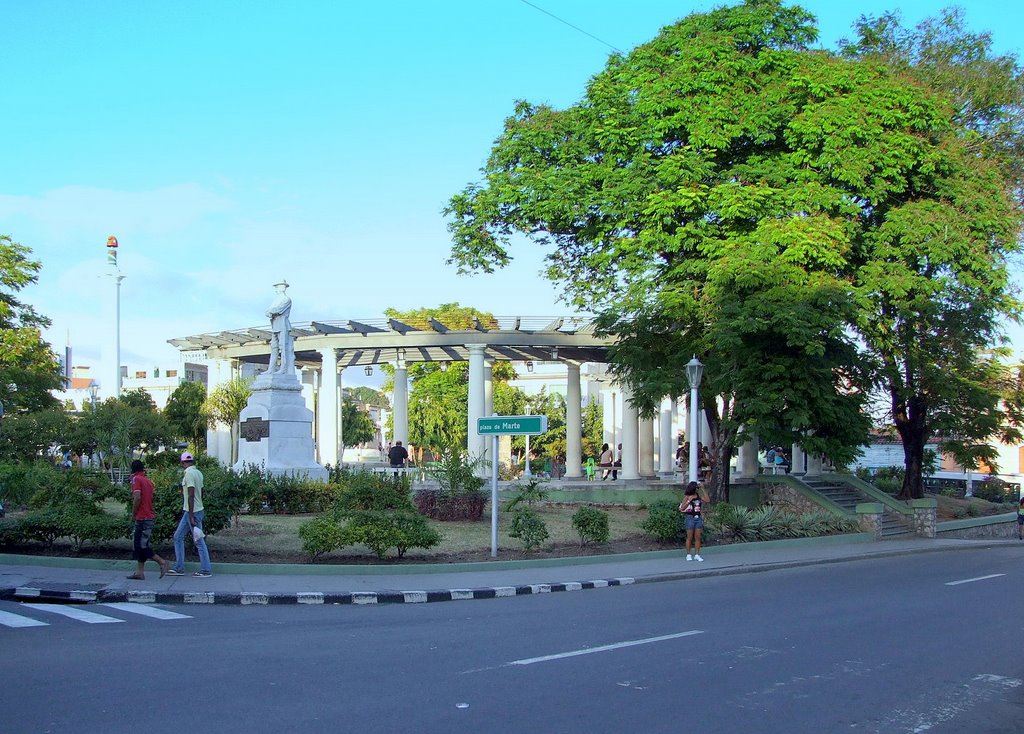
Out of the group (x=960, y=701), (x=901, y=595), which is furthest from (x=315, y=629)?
(x=901, y=595)

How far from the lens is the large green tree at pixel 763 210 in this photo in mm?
24078

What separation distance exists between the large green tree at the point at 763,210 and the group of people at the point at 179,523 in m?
13.2

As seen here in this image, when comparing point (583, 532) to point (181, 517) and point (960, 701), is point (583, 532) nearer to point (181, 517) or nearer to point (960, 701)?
point (181, 517)

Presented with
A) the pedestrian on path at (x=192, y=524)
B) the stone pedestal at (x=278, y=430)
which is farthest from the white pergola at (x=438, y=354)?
the pedestrian on path at (x=192, y=524)

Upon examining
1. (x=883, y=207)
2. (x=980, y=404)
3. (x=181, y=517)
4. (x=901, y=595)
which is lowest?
(x=901, y=595)

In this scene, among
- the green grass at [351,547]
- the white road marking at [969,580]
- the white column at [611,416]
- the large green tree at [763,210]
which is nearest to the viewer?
the green grass at [351,547]

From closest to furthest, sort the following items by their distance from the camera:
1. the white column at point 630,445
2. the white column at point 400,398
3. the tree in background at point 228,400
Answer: the white column at point 630,445, the white column at point 400,398, the tree in background at point 228,400

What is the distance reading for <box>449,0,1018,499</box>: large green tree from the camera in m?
24.1

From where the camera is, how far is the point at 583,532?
66.0 feet

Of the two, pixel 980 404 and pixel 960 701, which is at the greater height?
pixel 980 404

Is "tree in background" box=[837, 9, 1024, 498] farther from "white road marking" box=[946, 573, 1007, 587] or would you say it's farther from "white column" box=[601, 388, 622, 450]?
"white column" box=[601, 388, 622, 450]

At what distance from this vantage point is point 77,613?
1183cm

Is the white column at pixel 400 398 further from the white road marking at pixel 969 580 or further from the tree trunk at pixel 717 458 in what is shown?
the white road marking at pixel 969 580

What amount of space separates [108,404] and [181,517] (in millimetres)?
29357
